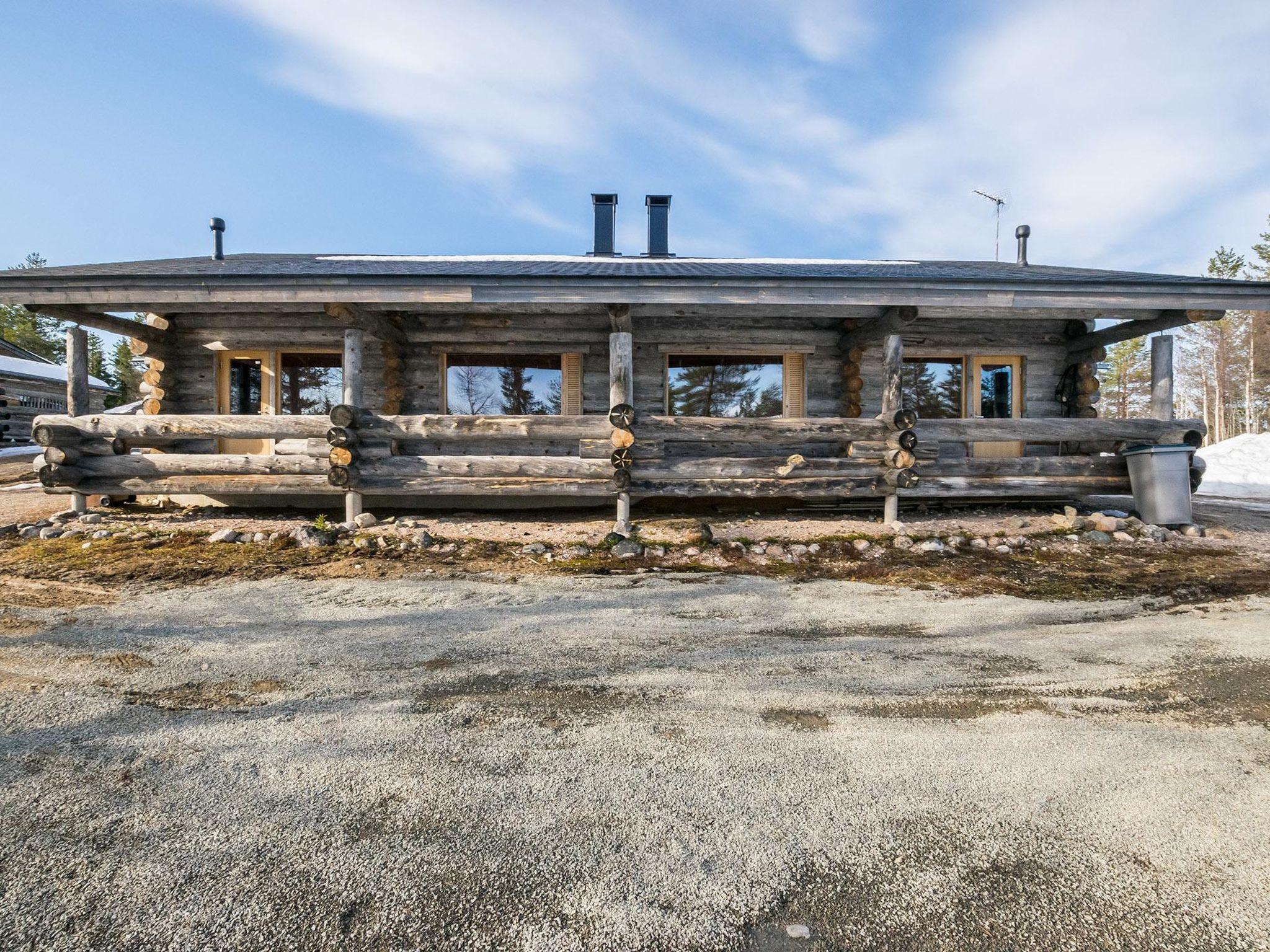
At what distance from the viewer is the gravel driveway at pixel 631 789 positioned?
141 centimetres

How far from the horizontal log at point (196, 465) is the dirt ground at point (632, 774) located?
2.97 m

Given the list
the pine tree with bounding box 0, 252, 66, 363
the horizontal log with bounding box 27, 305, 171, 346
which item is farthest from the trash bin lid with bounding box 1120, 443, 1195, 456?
the pine tree with bounding box 0, 252, 66, 363

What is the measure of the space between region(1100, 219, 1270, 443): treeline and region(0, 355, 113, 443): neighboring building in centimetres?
4700

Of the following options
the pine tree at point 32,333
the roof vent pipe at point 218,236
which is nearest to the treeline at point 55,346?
the pine tree at point 32,333

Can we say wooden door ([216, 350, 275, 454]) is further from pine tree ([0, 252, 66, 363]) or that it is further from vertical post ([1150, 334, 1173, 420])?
pine tree ([0, 252, 66, 363])

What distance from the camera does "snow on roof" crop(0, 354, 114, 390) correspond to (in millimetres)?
19297

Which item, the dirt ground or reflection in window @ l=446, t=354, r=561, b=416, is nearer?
the dirt ground

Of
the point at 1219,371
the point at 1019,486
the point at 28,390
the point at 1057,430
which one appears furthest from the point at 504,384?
the point at 1219,371

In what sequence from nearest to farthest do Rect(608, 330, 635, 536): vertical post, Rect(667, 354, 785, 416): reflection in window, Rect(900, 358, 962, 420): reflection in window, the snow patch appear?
Rect(608, 330, 635, 536): vertical post, Rect(667, 354, 785, 416): reflection in window, Rect(900, 358, 962, 420): reflection in window, the snow patch

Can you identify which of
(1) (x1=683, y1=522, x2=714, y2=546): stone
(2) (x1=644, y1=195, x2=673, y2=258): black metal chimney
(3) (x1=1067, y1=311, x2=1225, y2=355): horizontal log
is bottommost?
(1) (x1=683, y1=522, x2=714, y2=546): stone

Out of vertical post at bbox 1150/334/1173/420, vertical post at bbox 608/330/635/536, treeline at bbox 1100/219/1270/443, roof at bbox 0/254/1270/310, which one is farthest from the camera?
treeline at bbox 1100/219/1270/443

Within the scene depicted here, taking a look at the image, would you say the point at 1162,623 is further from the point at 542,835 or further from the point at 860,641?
the point at 542,835

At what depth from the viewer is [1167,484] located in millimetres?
6906

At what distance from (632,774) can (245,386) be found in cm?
989
